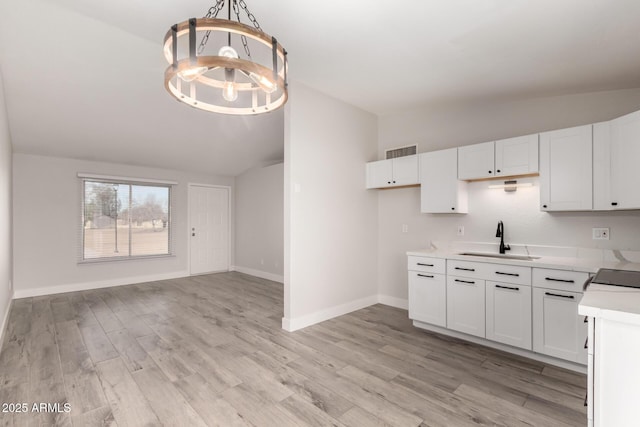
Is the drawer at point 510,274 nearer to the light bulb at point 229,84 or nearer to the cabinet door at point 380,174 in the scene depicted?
the cabinet door at point 380,174

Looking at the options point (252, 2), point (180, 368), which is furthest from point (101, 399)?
point (252, 2)

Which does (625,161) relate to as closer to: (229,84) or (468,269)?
(468,269)

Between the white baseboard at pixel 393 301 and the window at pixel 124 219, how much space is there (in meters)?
4.62

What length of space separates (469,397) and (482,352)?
0.87 metres

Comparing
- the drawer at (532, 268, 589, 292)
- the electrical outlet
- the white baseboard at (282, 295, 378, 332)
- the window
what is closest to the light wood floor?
the white baseboard at (282, 295, 378, 332)

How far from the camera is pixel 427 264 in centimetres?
335

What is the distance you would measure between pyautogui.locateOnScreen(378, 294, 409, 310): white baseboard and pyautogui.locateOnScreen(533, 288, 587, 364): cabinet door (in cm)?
169

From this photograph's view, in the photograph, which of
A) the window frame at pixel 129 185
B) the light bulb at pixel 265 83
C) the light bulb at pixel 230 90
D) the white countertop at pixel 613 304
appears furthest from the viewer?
the window frame at pixel 129 185

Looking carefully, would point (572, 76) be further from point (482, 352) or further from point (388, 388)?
point (388, 388)

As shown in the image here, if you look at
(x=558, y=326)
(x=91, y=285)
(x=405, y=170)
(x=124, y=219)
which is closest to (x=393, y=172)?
(x=405, y=170)

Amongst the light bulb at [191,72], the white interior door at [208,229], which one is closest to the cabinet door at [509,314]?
the light bulb at [191,72]

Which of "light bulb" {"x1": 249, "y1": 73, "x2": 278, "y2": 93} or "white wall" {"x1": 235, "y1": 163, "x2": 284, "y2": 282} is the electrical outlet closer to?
"light bulb" {"x1": 249, "y1": 73, "x2": 278, "y2": 93}

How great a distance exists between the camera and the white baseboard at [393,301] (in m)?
4.16

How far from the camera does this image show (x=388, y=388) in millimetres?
2232
